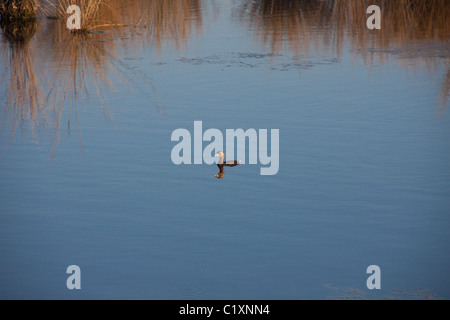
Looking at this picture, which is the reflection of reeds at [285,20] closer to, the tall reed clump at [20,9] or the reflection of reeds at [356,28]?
the reflection of reeds at [356,28]

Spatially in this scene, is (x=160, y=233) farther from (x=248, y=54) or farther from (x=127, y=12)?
(x=127, y=12)

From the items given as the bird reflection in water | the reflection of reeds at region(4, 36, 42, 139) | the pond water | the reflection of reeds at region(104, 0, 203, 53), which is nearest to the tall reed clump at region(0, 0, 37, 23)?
the reflection of reeds at region(104, 0, 203, 53)

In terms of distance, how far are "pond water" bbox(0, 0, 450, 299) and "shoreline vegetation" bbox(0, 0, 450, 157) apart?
0.04 meters

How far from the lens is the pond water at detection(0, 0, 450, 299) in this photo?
4406 mm

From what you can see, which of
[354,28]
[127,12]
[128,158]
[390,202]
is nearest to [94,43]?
[127,12]

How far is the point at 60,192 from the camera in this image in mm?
5523

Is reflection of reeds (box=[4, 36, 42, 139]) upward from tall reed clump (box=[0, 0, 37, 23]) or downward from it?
downward

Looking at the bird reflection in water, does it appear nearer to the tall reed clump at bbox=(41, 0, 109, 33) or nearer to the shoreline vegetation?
the shoreline vegetation

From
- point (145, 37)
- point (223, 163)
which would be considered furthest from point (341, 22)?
point (223, 163)

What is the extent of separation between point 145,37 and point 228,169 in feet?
14.2

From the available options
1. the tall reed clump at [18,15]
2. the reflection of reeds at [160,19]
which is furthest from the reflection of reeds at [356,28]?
the tall reed clump at [18,15]

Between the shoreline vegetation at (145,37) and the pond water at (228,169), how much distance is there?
38 mm
